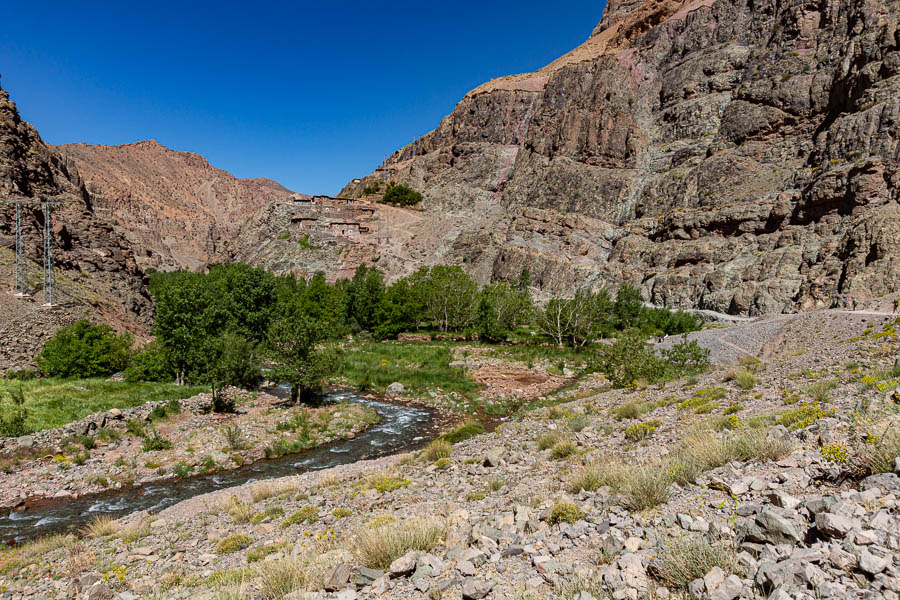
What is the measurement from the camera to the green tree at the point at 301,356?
84.0ft

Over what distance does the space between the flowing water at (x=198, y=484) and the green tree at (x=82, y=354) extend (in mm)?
16154

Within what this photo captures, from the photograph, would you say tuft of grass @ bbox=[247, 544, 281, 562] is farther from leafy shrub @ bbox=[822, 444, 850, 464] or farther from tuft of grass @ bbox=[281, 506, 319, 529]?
leafy shrub @ bbox=[822, 444, 850, 464]

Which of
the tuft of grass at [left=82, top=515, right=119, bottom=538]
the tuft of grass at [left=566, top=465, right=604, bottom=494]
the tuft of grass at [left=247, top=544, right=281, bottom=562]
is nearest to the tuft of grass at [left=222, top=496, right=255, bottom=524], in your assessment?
the tuft of grass at [left=247, top=544, right=281, bottom=562]

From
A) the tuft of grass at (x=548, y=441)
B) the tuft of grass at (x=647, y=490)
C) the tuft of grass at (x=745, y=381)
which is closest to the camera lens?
the tuft of grass at (x=647, y=490)


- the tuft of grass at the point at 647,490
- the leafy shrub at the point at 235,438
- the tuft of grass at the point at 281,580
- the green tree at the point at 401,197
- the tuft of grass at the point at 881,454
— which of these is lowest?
the leafy shrub at the point at 235,438

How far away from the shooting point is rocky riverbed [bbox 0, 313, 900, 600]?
4055mm

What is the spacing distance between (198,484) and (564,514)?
14.7 meters

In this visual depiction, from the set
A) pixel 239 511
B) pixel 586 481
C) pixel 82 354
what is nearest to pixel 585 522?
pixel 586 481

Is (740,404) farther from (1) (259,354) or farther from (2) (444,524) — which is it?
(1) (259,354)

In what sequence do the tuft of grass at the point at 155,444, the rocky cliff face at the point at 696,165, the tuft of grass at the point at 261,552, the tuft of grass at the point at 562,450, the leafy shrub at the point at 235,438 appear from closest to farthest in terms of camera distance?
1. the tuft of grass at the point at 261,552
2. the tuft of grass at the point at 562,450
3. the tuft of grass at the point at 155,444
4. the leafy shrub at the point at 235,438
5. the rocky cliff face at the point at 696,165

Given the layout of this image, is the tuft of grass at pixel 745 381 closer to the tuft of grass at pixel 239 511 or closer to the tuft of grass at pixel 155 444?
the tuft of grass at pixel 239 511

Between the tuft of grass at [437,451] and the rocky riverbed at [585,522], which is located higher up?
A: the rocky riverbed at [585,522]

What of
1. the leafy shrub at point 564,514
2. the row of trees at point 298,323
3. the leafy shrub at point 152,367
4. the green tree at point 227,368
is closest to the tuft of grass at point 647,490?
the leafy shrub at point 564,514

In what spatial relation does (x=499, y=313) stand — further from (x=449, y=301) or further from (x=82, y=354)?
(x=82, y=354)
